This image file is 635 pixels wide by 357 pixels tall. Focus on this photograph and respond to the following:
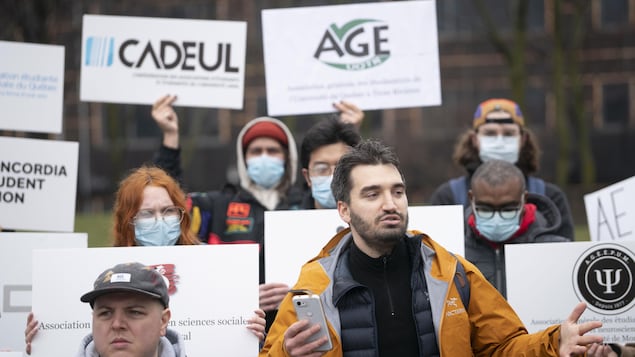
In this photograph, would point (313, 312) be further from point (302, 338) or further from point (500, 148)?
point (500, 148)

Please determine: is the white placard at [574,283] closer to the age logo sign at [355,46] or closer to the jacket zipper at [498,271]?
the jacket zipper at [498,271]

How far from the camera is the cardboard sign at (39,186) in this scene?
707 centimetres

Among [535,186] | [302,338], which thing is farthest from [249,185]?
[302,338]

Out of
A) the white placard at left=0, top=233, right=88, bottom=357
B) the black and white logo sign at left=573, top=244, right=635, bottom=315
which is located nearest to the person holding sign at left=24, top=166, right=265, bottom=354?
the white placard at left=0, top=233, right=88, bottom=357

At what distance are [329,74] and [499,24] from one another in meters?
27.7

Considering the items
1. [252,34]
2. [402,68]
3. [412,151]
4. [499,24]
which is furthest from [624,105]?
[402,68]

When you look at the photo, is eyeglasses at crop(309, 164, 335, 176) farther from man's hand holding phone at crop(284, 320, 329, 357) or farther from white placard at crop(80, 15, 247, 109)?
man's hand holding phone at crop(284, 320, 329, 357)

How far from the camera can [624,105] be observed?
34.3 m

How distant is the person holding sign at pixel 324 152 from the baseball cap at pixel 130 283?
2.27 meters

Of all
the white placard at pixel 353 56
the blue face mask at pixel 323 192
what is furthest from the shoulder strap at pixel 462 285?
the white placard at pixel 353 56

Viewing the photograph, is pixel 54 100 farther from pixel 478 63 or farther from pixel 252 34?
pixel 478 63

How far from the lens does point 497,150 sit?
7.30 meters

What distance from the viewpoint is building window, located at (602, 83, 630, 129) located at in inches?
1347

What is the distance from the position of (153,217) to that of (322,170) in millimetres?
1234
